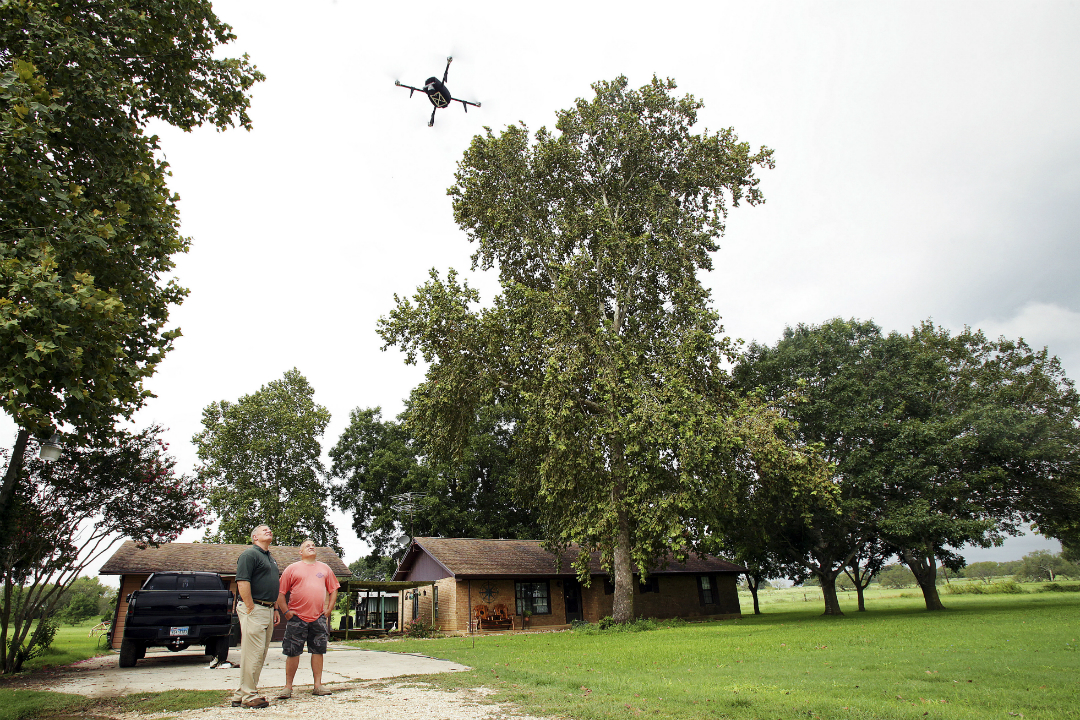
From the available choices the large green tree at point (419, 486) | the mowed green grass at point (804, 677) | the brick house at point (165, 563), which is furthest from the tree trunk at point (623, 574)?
the large green tree at point (419, 486)

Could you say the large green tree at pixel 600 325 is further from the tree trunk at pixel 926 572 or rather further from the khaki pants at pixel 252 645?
the tree trunk at pixel 926 572

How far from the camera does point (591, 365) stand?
19797 mm

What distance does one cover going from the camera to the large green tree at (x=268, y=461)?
34.4 metres

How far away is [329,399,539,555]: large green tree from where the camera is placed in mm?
38188

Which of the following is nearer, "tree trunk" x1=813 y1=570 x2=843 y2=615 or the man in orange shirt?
the man in orange shirt

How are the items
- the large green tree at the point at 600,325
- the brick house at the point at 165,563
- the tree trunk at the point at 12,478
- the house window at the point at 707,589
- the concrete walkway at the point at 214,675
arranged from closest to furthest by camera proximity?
the concrete walkway at the point at 214,675, the tree trunk at the point at 12,478, the large green tree at the point at 600,325, the brick house at the point at 165,563, the house window at the point at 707,589

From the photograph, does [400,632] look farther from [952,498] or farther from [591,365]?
[952,498]

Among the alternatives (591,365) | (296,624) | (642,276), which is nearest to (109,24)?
(296,624)

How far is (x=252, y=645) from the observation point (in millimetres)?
5727

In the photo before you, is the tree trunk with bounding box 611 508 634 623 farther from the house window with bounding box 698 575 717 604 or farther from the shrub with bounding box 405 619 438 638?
the house window with bounding box 698 575 717 604

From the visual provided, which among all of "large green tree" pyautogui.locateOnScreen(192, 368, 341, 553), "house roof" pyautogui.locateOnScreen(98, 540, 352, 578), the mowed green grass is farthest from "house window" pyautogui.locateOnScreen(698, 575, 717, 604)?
"large green tree" pyautogui.locateOnScreen(192, 368, 341, 553)

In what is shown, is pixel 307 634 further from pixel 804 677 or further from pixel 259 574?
pixel 804 677

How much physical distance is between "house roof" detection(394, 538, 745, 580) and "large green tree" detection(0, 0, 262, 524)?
Result: 722 inches

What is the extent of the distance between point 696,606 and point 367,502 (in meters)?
24.6
